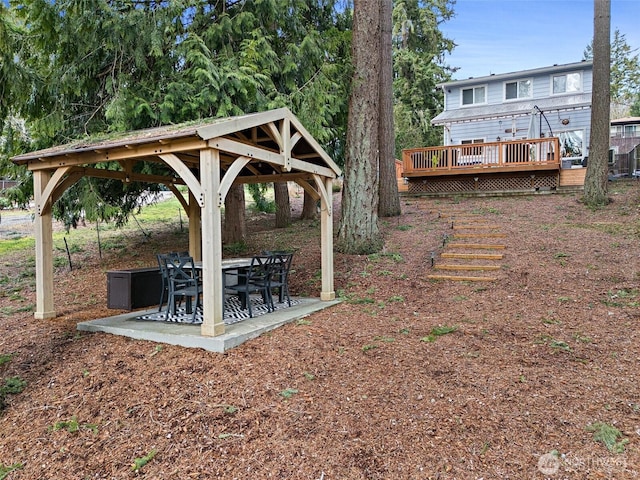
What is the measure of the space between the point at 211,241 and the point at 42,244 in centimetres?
306

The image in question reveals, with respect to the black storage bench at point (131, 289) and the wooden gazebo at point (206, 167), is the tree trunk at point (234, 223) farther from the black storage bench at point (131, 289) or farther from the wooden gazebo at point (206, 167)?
the black storage bench at point (131, 289)

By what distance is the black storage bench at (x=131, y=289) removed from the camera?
6547 millimetres

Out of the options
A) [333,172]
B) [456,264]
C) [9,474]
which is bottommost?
[9,474]

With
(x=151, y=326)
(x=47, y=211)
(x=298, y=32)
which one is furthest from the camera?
(x=298, y=32)

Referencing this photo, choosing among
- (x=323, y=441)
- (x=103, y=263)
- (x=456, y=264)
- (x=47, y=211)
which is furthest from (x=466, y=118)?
(x=323, y=441)

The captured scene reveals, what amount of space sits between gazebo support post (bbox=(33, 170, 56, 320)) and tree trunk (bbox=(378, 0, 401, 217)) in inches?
322

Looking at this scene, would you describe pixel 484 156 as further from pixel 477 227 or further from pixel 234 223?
pixel 234 223

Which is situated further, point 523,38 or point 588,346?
point 523,38

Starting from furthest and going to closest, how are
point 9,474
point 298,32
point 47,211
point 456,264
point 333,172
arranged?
point 298,32, point 456,264, point 333,172, point 47,211, point 9,474

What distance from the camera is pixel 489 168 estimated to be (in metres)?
15.6

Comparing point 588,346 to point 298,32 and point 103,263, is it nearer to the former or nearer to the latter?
point 298,32

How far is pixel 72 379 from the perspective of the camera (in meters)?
4.34

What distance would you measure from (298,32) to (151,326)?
7457 millimetres

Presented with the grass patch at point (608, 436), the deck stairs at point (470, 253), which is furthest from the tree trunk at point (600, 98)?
the grass patch at point (608, 436)
